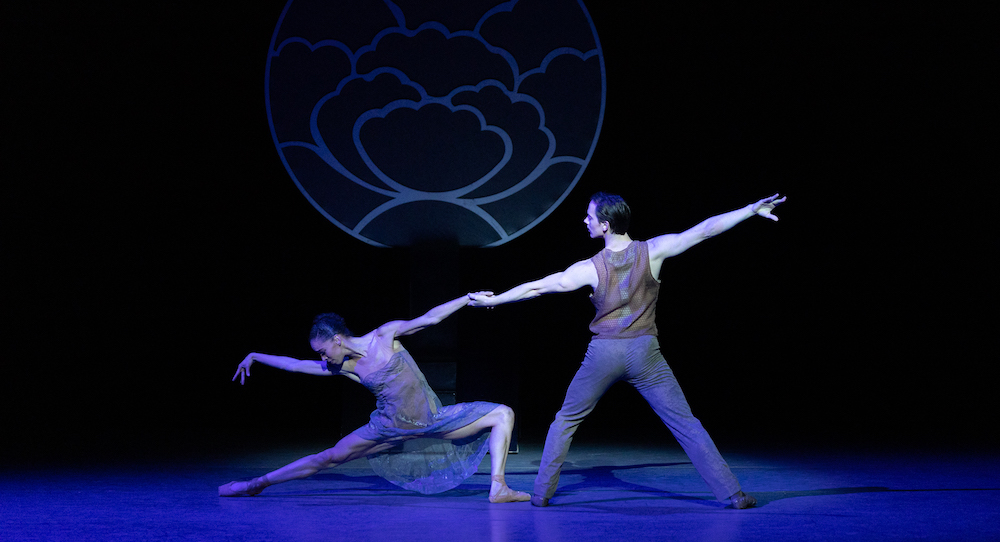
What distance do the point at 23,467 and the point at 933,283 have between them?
6.00 metres

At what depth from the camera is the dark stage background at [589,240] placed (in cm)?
574

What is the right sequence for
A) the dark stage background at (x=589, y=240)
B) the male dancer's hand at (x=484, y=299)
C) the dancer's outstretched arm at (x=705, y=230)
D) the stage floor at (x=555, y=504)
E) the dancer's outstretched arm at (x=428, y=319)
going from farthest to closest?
the dark stage background at (x=589, y=240) → the dancer's outstretched arm at (x=428, y=319) → the male dancer's hand at (x=484, y=299) → the dancer's outstretched arm at (x=705, y=230) → the stage floor at (x=555, y=504)

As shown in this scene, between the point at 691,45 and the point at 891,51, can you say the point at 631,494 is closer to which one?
the point at 691,45

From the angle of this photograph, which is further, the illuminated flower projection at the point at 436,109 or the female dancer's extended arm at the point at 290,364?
the illuminated flower projection at the point at 436,109

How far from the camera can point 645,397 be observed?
10.8 ft

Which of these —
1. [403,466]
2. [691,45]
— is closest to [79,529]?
[403,466]

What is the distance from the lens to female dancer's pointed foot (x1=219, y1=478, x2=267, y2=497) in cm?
362

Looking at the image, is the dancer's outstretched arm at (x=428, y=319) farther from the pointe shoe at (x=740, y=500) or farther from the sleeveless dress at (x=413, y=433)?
the pointe shoe at (x=740, y=500)

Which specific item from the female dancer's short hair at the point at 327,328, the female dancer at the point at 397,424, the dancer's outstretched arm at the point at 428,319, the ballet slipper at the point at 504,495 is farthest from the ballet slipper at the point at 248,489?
the ballet slipper at the point at 504,495

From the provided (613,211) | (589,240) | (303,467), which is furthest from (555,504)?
(589,240)

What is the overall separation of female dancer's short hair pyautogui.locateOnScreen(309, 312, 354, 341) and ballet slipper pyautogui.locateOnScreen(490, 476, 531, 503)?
2.91 feet

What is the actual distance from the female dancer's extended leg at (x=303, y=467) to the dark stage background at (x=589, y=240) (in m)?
1.52

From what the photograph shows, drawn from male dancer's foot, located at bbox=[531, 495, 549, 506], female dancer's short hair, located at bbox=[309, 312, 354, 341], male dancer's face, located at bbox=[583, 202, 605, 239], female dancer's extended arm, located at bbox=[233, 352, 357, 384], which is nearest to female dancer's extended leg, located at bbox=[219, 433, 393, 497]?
female dancer's extended arm, located at bbox=[233, 352, 357, 384]

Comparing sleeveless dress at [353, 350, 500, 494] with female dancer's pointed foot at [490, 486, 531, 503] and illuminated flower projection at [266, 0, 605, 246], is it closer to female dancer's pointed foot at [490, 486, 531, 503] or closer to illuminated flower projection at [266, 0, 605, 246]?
female dancer's pointed foot at [490, 486, 531, 503]
